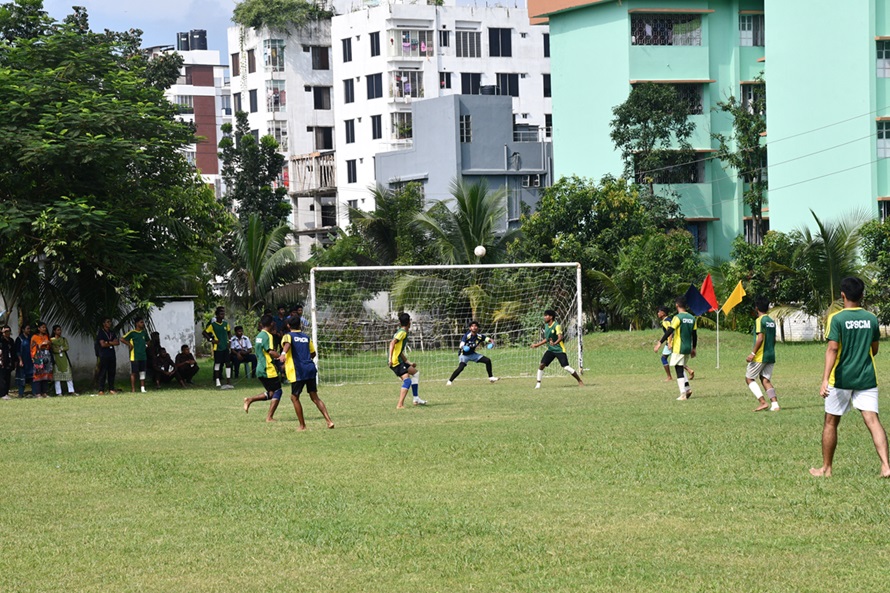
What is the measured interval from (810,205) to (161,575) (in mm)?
42884

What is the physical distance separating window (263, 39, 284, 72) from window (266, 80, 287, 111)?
2.81 feet

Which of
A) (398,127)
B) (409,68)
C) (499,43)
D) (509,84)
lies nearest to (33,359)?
(398,127)

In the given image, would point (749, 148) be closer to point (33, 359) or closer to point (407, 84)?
point (407, 84)

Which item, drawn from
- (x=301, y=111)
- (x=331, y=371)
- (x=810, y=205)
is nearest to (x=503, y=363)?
(x=331, y=371)

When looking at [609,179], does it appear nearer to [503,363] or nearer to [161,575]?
[503,363]

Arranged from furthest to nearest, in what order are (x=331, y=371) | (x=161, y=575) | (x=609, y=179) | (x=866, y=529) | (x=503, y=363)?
(x=609, y=179), (x=503, y=363), (x=331, y=371), (x=866, y=529), (x=161, y=575)

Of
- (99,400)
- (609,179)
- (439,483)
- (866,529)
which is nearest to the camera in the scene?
(866,529)

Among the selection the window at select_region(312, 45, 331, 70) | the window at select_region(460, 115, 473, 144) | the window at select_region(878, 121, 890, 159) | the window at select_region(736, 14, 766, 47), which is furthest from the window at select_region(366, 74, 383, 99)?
the window at select_region(878, 121, 890, 159)

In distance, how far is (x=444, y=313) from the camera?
131ft

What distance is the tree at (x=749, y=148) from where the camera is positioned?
51812 mm

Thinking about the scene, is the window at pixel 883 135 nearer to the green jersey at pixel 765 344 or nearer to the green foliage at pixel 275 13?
the green jersey at pixel 765 344

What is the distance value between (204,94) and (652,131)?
2321 inches

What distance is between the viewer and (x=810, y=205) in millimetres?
47844

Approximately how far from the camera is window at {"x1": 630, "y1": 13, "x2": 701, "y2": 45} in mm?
53219
